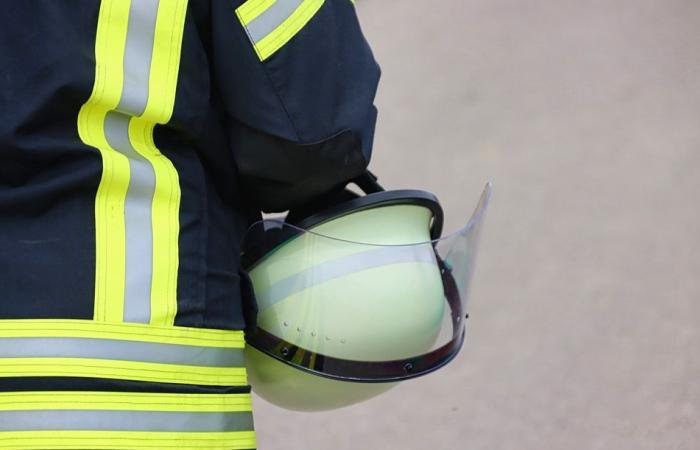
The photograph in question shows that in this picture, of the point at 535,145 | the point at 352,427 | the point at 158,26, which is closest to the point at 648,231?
the point at 535,145

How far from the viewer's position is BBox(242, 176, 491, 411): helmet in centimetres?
85

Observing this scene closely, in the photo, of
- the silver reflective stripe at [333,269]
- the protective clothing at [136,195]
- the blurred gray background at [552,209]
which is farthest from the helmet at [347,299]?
the blurred gray background at [552,209]

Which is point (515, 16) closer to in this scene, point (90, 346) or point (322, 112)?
point (322, 112)

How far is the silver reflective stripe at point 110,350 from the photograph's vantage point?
60 centimetres

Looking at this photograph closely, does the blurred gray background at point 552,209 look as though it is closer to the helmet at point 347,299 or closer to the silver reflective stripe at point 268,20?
the helmet at point 347,299

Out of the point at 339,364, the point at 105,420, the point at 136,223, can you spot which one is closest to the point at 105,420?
the point at 105,420

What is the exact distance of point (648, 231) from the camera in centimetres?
189

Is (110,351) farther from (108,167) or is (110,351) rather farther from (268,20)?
Result: (268,20)

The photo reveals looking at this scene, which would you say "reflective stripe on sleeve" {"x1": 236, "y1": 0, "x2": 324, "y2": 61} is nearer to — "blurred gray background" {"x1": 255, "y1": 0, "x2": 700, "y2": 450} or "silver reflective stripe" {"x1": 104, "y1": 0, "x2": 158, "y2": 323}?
"silver reflective stripe" {"x1": 104, "y1": 0, "x2": 158, "y2": 323}

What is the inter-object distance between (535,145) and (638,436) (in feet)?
2.83

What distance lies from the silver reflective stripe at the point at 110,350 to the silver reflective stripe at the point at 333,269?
0.58 ft

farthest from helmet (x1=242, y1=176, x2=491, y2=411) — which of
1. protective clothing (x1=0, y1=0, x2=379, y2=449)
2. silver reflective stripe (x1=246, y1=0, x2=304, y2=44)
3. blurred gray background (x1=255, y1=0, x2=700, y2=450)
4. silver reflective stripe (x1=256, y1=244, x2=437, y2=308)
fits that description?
blurred gray background (x1=255, y1=0, x2=700, y2=450)

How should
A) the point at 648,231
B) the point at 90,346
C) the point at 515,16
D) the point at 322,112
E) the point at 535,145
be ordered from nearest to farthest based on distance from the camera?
the point at 90,346
the point at 322,112
the point at 648,231
the point at 535,145
the point at 515,16

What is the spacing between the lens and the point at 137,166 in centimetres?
65
